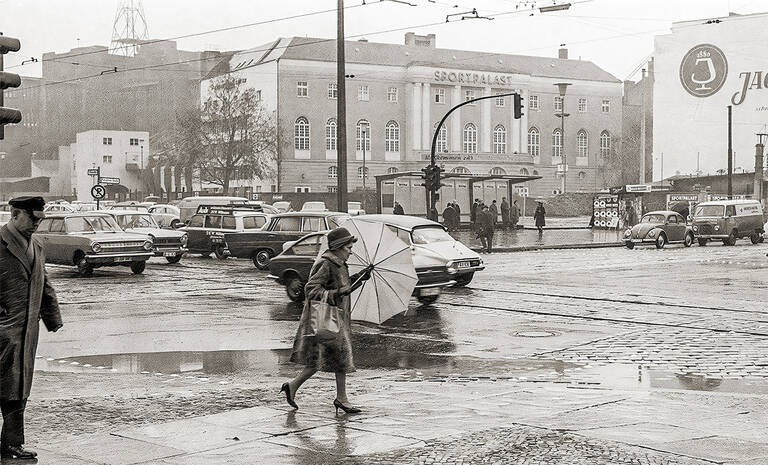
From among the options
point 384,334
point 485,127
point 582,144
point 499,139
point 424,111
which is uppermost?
point 424,111

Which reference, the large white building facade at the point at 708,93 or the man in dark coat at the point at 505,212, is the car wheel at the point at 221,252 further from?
the large white building facade at the point at 708,93

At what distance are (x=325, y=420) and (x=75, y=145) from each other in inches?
4573

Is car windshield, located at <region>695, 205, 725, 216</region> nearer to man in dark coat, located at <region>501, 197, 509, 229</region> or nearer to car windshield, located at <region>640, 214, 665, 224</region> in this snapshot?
car windshield, located at <region>640, 214, 665, 224</region>

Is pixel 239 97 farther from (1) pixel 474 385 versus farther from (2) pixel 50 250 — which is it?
(1) pixel 474 385

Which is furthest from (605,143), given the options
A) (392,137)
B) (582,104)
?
(392,137)

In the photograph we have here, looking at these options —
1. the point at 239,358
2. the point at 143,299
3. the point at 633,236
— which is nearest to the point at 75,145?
the point at 633,236

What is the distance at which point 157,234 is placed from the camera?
30.8 m

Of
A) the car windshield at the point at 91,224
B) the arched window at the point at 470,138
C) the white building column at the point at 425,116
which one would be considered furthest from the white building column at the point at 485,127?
the car windshield at the point at 91,224

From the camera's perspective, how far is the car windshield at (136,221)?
31.9 metres

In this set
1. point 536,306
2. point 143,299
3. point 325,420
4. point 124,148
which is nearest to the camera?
point 325,420

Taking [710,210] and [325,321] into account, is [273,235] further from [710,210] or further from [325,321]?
[710,210]

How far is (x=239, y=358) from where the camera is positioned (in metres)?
12.5

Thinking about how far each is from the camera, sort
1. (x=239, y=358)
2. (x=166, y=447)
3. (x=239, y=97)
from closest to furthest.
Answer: (x=166, y=447), (x=239, y=358), (x=239, y=97)

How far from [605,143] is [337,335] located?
341 ft
